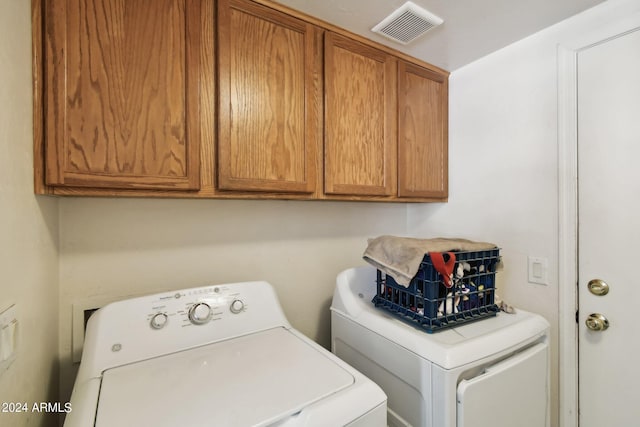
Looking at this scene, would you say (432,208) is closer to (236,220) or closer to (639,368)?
(639,368)

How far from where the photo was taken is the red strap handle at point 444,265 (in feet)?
Result: 3.33

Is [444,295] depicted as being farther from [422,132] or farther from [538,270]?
[422,132]

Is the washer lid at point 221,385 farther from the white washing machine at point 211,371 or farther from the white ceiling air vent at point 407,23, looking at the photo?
the white ceiling air vent at point 407,23

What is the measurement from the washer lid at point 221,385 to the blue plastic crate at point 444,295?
404 mm

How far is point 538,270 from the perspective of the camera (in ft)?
4.52

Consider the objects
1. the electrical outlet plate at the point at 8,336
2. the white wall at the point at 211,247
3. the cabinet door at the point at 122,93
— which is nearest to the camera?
the electrical outlet plate at the point at 8,336

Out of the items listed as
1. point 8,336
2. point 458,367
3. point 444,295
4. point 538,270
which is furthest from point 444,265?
point 8,336

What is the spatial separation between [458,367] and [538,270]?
0.83 metres

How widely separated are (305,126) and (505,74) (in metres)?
1.12

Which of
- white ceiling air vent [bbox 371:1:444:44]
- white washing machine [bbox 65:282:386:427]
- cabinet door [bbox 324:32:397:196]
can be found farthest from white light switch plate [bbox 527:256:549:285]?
white ceiling air vent [bbox 371:1:444:44]

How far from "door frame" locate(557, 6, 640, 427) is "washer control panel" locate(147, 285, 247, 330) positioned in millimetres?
1427

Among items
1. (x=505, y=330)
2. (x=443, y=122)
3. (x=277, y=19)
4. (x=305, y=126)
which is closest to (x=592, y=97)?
(x=443, y=122)

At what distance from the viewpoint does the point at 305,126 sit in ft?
4.08

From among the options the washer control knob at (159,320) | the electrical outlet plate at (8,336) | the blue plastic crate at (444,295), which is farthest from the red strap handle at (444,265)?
the electrical outlet plate at (8,336)
